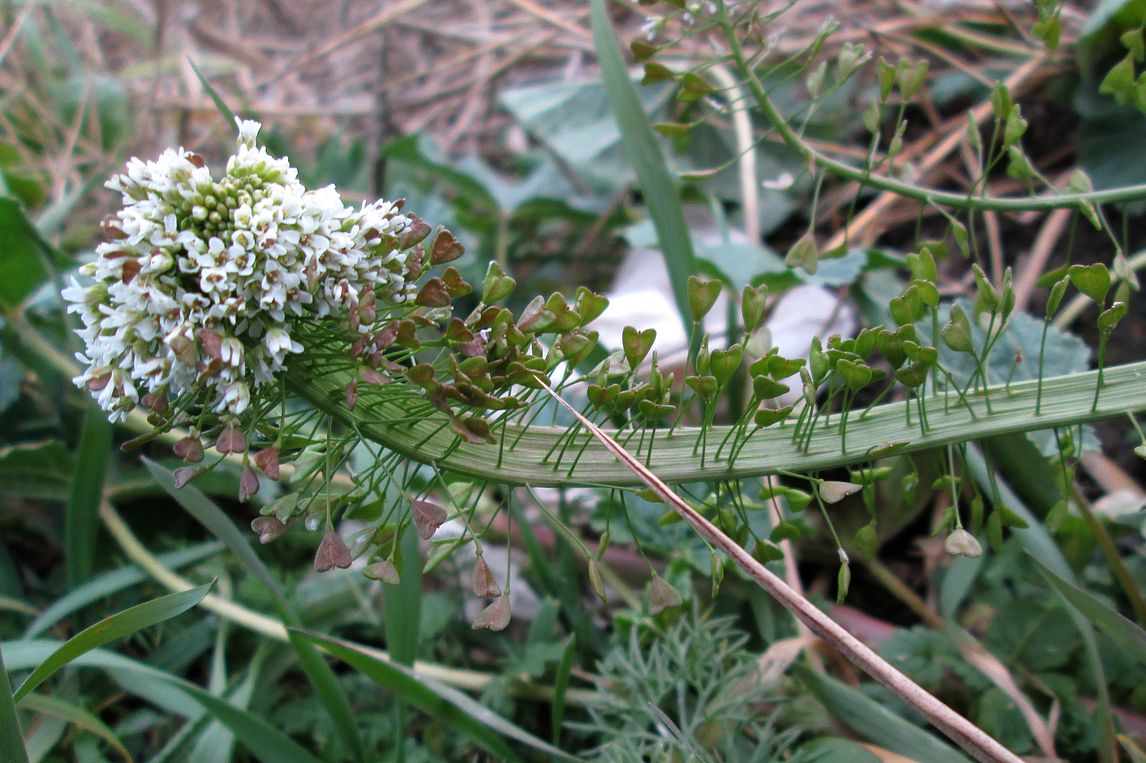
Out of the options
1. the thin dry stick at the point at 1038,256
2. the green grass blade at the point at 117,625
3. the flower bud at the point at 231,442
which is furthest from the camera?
the thin dry stick at the point at 1038,256

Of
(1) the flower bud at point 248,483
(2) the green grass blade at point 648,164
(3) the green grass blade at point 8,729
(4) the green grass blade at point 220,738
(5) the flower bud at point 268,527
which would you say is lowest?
(3) the green grass blade at point 8,729

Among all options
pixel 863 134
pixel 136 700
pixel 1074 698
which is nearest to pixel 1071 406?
pixel 1074 698

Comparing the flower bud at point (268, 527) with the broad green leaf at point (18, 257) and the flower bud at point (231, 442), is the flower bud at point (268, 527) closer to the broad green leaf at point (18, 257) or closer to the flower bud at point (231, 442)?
the flower bud at point (231, 442)

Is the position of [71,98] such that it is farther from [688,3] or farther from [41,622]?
[688,3]

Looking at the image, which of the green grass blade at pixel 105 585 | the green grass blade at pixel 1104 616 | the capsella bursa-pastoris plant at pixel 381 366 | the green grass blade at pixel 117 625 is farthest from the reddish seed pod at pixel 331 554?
the green grass blade at pixel 105 585

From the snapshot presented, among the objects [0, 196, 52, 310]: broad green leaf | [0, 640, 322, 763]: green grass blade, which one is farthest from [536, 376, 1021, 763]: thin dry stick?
[0, 196, 52, 310]: broad green leaf

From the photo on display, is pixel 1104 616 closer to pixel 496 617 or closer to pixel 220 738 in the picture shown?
pixel 496 617
